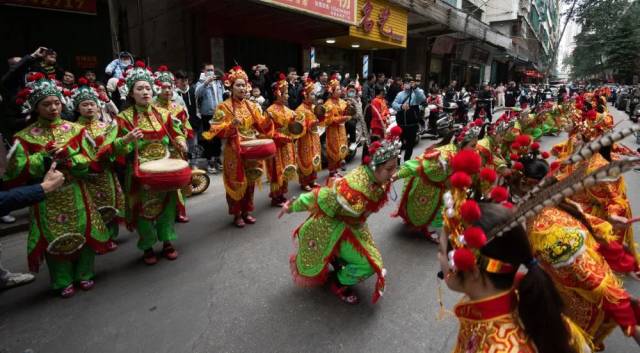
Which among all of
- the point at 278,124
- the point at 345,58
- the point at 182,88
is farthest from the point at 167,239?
the point at 345,58

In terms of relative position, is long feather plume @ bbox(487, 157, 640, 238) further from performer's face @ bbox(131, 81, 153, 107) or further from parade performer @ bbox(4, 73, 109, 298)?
performer's face @ bbox(131, 81, 153, 107)

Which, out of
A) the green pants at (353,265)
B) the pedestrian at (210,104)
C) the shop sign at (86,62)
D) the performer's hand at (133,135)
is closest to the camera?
the green pants at (353,265)

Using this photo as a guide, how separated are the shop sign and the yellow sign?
7256 mm

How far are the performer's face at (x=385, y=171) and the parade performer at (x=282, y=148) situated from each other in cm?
276

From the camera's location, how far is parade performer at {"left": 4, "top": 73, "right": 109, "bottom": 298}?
9.56ft

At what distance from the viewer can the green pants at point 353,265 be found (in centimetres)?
288

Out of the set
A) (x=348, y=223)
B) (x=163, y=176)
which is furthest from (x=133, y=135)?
(x=348, y=223)

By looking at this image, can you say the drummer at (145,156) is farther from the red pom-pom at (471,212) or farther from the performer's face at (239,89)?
the red pom-pom at (471,212)

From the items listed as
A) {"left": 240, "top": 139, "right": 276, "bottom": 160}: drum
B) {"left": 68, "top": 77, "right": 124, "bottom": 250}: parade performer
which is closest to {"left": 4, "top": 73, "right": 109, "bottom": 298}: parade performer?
{"left": 68, "top": 77, "right": 124, "bottom": 250}: parade performer

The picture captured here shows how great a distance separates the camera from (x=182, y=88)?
7.74 metres

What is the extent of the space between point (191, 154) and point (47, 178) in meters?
5.60

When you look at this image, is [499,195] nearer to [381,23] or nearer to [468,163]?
[468,163]

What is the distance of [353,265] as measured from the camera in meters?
2.92

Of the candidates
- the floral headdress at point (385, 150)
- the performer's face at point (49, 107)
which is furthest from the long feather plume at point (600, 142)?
the performer's face at point (49, 107)
